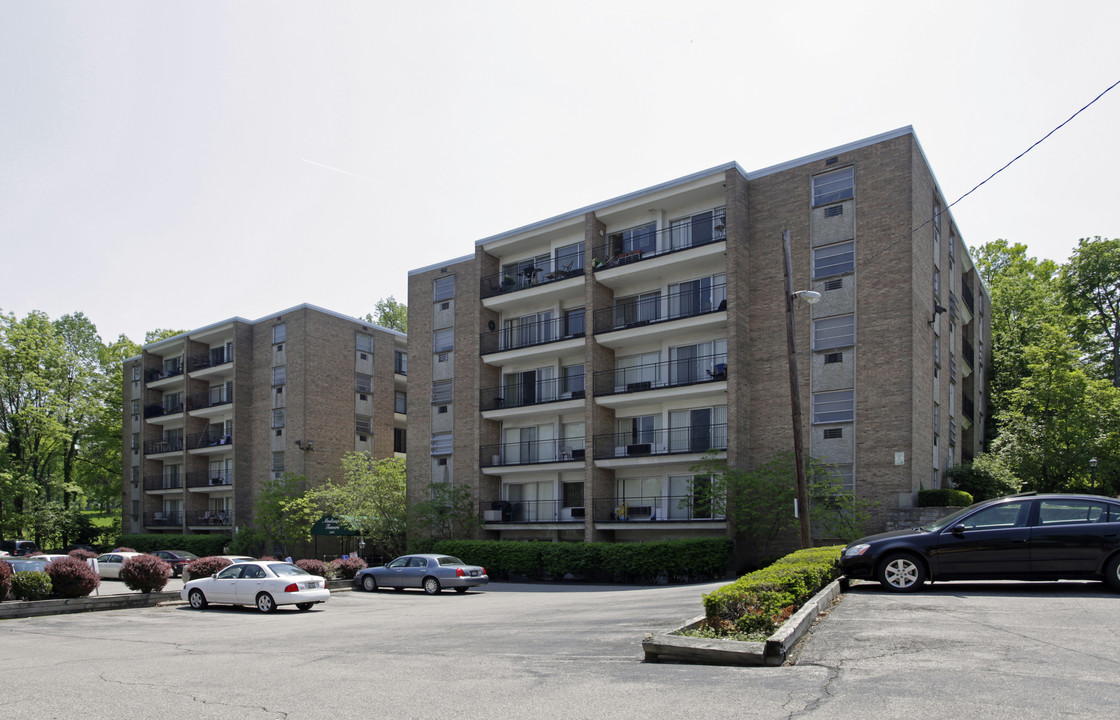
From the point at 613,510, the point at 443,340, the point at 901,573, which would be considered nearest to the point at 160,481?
the point at 443,340

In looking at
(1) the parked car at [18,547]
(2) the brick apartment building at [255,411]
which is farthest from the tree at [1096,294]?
(1) the parked car at [18,547]

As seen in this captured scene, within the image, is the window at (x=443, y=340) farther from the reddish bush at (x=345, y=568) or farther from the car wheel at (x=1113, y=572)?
the car wheel at (x=1113, y=572)

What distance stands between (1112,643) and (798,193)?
76.8 ft

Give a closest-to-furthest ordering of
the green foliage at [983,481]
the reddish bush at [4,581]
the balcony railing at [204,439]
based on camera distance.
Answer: the reddish bush at [4,581], the green foliage at [983,481], the balcony railing at [204,439]

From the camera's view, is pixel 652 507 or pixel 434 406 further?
pixel 434 406

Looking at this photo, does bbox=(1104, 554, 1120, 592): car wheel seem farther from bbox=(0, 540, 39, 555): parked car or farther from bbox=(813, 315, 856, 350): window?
bbox=(0, 540, 39, 555): parked car

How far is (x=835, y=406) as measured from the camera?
92.4 feet

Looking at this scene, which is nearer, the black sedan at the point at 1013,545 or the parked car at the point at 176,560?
the black sedan at the point at 1013,545

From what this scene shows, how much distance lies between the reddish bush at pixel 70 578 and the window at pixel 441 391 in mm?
19249

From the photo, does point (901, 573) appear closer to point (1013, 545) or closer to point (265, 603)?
point (1013, 545)

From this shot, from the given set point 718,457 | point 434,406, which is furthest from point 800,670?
point 434,406

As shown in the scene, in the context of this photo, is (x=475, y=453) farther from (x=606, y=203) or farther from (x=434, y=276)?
(x=606, y=203)

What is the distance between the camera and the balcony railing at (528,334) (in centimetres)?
3625

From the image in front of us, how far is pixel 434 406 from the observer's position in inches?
1565
